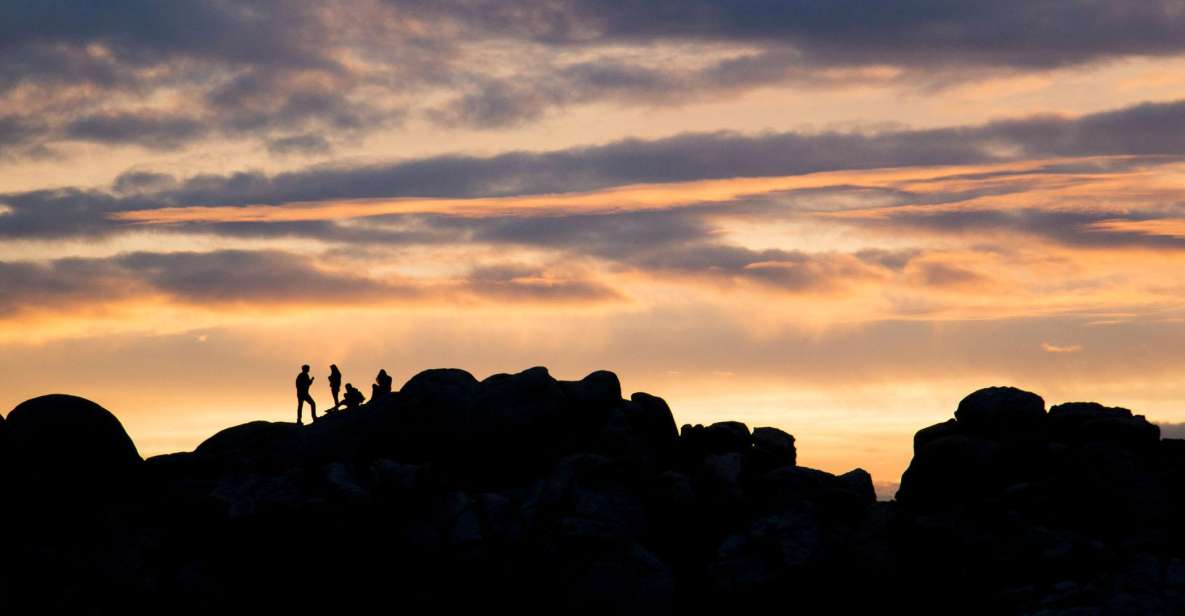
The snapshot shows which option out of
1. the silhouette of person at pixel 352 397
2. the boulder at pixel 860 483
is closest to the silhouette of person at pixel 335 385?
the silhouette of person at pixel 352 397

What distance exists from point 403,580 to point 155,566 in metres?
9.17

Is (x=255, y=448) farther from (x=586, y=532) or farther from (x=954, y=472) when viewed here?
(x=954, y=472)

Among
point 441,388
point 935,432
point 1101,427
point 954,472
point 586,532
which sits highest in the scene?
point 441,388

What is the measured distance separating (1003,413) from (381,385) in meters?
27.8

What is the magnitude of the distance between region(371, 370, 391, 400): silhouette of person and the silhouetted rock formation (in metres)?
8.58

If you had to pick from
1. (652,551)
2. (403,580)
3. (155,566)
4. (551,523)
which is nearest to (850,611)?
(652,551)

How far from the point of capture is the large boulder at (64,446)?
176 feet

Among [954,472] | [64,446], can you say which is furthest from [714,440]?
[64,446]

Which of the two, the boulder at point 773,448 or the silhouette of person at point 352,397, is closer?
the boulder at point 773,448

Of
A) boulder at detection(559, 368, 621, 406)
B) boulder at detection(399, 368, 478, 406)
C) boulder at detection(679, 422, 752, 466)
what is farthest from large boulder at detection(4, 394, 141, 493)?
boulder at detection(679, 422, 752, 466)

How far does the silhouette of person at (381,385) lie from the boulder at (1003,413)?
84.4 ft

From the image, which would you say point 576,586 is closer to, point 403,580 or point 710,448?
point 403,580

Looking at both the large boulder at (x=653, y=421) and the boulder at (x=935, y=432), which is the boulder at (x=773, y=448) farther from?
the boulder at (x=935, y=432)

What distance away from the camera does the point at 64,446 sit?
5428 centimetres
